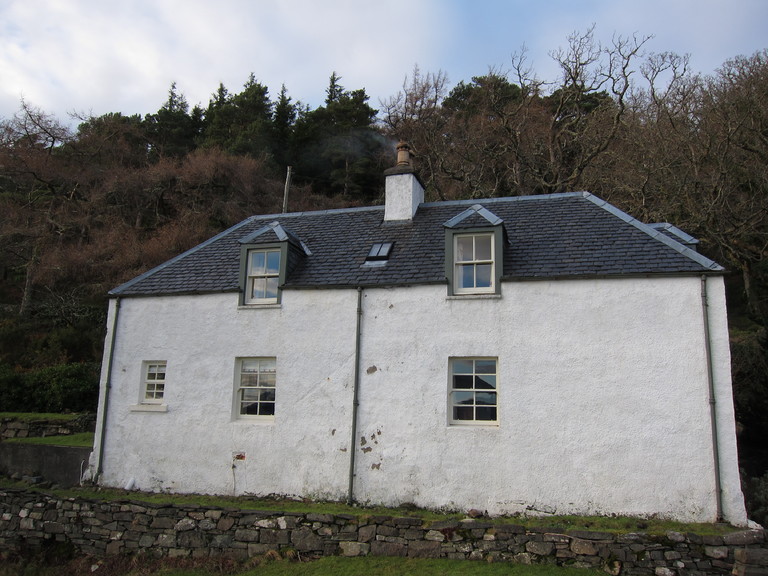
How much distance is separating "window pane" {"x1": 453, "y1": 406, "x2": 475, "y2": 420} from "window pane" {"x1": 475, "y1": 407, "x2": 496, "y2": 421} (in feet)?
0.40

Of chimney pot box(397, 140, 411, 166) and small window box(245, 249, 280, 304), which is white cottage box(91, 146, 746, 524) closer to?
small window box(245, 249, 280, 304)

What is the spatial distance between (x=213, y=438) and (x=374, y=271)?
5215mm

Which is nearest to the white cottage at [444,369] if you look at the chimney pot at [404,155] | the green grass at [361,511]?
the green grass at [361,511]

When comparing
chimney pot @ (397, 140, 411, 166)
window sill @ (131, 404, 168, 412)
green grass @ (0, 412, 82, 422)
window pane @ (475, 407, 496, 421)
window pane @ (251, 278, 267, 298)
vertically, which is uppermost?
chimney pot @ (397, 140, 411, 166)

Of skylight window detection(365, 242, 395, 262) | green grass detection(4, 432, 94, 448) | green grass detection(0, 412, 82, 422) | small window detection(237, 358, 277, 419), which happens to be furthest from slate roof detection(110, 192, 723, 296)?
green grass detection(0, 412, 82, 422)

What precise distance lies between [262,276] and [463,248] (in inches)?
189

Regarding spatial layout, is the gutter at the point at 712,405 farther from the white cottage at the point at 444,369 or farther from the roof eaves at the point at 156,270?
the roof eaves at the point at 156,270

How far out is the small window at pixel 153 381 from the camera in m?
12.8

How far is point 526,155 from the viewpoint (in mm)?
25656

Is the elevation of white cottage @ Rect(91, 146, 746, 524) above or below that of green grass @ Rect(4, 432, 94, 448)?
above

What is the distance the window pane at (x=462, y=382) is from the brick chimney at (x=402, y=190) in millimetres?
4794

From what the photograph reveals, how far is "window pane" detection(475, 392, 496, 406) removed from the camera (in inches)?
426

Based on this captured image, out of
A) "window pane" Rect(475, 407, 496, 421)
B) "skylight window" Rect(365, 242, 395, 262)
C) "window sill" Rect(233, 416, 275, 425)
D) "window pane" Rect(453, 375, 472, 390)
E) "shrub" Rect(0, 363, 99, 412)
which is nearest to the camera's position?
"window pane" Rect(475, 407, 496, 421)

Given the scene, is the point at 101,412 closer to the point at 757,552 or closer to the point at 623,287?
the point at 623,287
